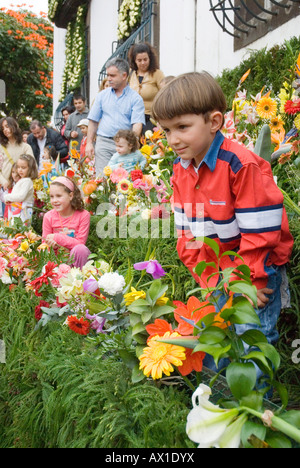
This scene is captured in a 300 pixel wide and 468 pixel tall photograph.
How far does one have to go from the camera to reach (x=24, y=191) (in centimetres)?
577

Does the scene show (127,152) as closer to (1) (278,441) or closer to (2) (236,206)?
(2) (236,206)

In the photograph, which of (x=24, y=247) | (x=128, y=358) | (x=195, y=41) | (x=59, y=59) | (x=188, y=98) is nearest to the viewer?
(x=188, y=98)

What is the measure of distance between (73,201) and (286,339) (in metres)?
2.26

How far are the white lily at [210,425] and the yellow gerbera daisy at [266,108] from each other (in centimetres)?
220

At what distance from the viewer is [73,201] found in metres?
4.29

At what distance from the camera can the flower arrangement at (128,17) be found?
9238mm

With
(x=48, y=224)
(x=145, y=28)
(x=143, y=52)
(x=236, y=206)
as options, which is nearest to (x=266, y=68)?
(x=143, y=52)

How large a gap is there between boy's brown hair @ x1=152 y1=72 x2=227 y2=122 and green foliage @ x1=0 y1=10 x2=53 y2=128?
17601mm

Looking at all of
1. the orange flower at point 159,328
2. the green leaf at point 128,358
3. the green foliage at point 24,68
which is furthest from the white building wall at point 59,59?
the orange flower at point 159,328

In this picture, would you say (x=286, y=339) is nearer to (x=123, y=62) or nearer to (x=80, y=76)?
(x=123, y=62)

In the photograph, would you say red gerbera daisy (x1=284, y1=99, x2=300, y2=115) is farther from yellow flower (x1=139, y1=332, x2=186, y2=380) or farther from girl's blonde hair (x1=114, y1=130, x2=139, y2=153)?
girl's blonde hair (x1=114, y1=130, x2=139, y2=153)

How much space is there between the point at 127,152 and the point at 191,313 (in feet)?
12.1

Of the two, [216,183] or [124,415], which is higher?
[216,183]
